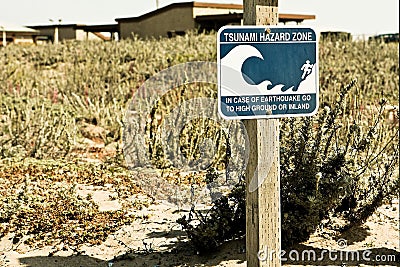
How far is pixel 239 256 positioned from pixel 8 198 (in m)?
2.05

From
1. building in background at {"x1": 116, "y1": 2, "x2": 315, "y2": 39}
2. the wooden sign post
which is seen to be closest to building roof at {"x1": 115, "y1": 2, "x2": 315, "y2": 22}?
building in background at {"x1": 116, "y1": 2, "x2": 315, "y2": 39}

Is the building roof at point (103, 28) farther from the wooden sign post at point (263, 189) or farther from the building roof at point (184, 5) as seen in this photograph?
the wooden sign post at point (263, 189)

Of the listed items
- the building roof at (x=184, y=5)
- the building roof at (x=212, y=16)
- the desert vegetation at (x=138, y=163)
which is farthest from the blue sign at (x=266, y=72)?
the building roof at (x=184, y=5)

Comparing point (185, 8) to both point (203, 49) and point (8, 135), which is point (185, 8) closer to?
point (203, 49)

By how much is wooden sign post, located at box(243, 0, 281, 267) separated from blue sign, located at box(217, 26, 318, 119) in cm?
12

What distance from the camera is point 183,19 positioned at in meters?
23.2

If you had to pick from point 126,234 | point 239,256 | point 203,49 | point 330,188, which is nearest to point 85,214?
point 126,234

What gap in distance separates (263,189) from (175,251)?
1192 mm

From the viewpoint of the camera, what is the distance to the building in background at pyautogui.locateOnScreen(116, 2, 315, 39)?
22578 mm

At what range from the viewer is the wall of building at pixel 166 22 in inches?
907

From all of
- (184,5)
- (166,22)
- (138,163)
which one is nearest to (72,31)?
(166,22)

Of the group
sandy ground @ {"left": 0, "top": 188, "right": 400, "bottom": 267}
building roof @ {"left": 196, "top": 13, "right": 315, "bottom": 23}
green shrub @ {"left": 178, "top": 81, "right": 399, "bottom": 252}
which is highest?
building roof @ {"left": 196, "top": 13, "right": 315, "bottom": 23}

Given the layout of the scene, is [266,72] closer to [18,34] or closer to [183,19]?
[183,19]

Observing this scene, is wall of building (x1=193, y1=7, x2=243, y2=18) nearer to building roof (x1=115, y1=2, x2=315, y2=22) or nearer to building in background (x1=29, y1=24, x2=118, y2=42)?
building roof (x1=115, y1=2, x2=315, y2=22)
